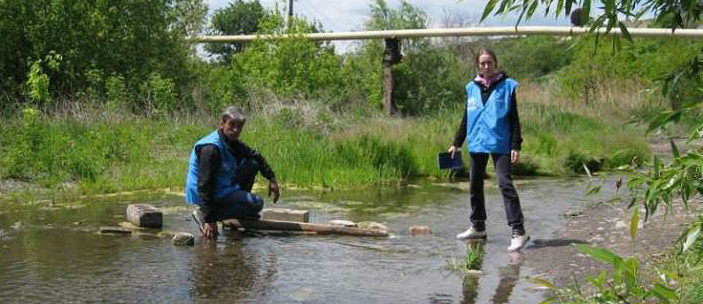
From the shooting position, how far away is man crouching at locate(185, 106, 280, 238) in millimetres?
7656

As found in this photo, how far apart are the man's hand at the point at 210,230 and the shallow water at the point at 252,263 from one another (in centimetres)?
10

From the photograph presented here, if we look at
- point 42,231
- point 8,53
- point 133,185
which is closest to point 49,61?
point 8,53

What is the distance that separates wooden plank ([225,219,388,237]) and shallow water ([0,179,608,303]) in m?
0.10

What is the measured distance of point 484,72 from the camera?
779cm

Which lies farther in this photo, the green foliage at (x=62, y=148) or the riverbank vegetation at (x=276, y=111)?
the riverbank vegetation at (x=276, y=111)

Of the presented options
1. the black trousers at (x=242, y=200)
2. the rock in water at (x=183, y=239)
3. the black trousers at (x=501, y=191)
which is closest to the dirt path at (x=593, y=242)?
the black trousers at (x=501, y=191)

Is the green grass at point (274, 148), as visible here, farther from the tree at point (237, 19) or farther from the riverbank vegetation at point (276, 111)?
the tree at point (237, 19)

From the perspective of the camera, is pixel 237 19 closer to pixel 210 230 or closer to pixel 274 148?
pixel 274 148

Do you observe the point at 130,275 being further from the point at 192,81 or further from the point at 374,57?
the point at 374,57

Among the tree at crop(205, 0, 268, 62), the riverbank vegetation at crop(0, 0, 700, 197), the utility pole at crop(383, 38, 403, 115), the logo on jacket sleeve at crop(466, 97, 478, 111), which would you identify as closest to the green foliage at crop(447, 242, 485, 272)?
the logo on jacket sleeve at crop(466, 97, 478, 111)

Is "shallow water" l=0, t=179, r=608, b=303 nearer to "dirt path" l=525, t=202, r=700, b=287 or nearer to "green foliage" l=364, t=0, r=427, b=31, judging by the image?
"dirt path" l=525, t=202, r=700, b=287

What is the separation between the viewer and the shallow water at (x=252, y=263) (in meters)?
5.87

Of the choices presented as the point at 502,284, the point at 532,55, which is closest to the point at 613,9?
the point at 502,284

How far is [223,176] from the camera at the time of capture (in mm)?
7938
